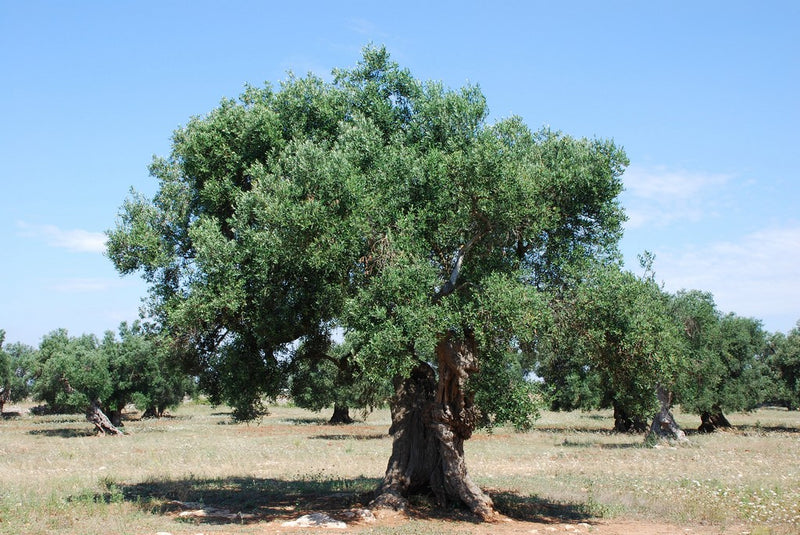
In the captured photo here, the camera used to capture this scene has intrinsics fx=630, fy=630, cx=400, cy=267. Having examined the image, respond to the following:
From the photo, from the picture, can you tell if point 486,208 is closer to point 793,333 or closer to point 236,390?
point 236,390

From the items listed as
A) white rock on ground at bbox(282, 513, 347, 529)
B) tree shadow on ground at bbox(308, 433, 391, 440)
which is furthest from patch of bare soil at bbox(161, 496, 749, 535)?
tree shadow on ground at bbox(308, 433, 391, 440)

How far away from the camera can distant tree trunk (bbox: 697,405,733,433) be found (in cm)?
4850

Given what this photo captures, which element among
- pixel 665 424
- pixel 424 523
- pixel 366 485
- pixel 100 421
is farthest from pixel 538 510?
pixel 100 421

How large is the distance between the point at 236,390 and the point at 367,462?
14.5 m

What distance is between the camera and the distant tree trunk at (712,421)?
4850 cm

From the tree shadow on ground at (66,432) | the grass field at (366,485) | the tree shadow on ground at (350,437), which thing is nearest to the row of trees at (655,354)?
the grass field at (366,485)

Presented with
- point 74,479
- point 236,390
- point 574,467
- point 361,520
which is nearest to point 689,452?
point 574,467

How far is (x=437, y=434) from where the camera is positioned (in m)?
17.2

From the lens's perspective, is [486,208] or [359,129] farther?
[359,129]

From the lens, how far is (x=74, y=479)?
919 inches

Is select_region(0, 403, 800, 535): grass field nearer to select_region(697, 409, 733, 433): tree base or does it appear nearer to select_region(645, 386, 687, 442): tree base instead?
select_region(645, 386, 687, 442): tree base

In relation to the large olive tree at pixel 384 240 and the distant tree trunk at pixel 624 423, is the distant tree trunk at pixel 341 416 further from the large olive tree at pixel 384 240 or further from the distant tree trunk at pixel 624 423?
the large olive tree at pixel 384 240

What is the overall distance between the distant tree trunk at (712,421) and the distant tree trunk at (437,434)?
121 feet

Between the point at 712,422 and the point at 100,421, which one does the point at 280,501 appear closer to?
the point at 100,421
